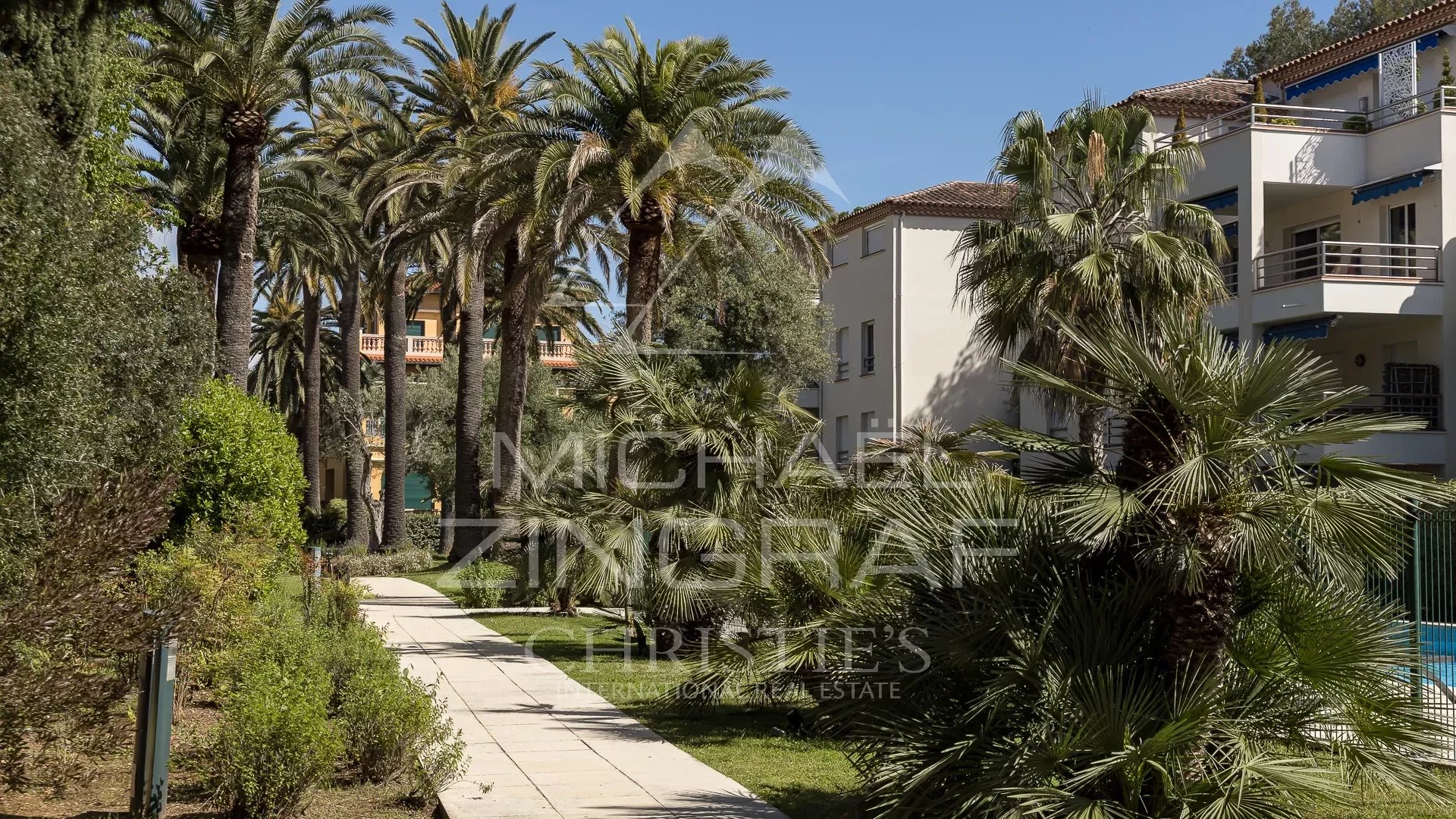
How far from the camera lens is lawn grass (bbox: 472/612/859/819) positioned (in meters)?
8.59

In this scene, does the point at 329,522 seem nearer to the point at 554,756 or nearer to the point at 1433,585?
the point at 554,756

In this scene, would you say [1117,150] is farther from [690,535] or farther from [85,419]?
[85,419]

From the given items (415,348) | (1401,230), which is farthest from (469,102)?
(415,348)

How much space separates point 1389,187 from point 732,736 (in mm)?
19458

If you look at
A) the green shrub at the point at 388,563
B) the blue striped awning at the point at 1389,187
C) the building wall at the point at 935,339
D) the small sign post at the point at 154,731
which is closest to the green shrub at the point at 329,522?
the green shrub at the point at 388,563

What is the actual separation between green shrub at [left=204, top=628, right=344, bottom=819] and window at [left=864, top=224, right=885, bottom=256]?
2844 centimetres

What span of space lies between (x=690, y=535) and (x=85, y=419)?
5257 millimetres

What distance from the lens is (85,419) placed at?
383 inches

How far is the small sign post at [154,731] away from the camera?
273 inches

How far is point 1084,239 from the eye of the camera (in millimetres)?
17188

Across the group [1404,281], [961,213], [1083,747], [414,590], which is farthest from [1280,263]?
[1083,747]

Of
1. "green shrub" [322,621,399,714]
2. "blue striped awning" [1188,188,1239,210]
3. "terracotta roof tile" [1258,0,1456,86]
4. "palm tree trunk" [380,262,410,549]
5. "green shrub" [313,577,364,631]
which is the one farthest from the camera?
"palm tree trunk" [380,262,410,549]

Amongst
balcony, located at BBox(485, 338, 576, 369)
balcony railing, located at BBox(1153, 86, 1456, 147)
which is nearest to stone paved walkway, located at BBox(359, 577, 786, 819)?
balcony railing, located at BBox(1153, 86, 1456, 147)

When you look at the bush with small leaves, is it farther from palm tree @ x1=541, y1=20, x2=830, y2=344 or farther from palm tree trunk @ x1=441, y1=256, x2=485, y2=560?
palm tree trunk @ x1=441, y1=256, x2=485, y2=560
